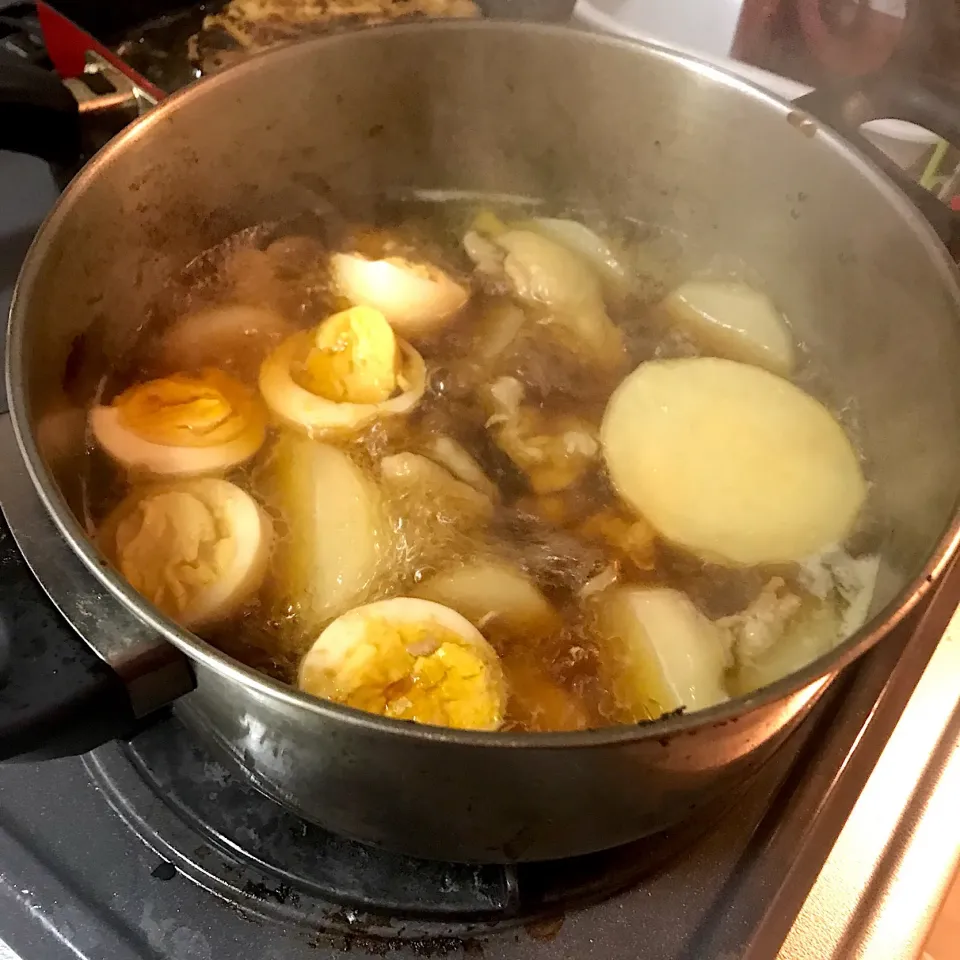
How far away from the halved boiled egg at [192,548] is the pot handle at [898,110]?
60 centimetres

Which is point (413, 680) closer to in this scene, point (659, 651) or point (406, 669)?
point (406, 669)

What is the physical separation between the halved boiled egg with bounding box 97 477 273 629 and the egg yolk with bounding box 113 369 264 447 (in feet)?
0.19

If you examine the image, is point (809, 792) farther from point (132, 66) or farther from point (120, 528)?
point (132, 66)

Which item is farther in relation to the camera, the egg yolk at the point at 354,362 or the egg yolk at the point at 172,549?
the egg yolk at the point at 354,362

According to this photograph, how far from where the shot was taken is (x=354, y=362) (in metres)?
0.83

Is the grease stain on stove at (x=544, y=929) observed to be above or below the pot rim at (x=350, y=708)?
below

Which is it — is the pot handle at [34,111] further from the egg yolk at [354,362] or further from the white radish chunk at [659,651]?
the white radish chunk at [659,651]

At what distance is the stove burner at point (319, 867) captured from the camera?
613 millimetres

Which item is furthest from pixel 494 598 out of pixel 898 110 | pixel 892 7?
pixel 892 7

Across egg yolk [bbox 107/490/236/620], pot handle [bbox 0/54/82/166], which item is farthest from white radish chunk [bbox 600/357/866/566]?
pot handle [bbox 0/54/82/166]

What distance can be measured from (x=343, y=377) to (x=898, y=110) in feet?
1.95

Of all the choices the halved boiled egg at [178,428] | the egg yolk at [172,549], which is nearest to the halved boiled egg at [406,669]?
the egg yolk at [172,549]

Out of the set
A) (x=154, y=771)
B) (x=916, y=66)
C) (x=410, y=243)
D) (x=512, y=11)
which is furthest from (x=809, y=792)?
(x=512, y=11)

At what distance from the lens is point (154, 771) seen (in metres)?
0.66
